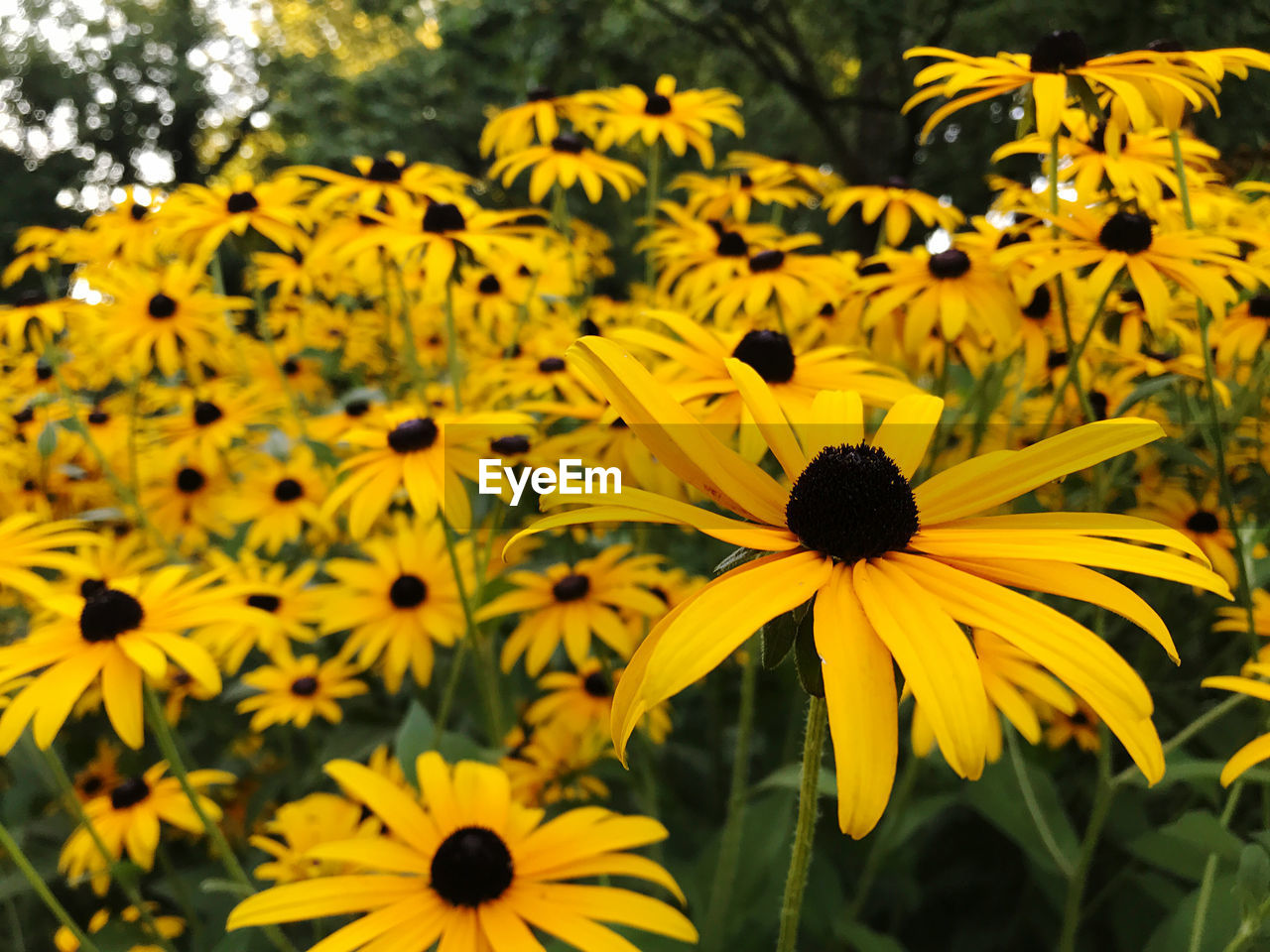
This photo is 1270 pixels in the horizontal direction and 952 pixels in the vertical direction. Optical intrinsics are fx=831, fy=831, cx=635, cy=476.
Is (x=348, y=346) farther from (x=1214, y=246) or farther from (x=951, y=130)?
(x=951, y=130)

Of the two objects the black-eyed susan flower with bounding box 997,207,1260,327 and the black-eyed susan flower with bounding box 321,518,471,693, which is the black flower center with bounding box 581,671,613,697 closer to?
the black-eyed susan flower with bounding box 321,518,471,693

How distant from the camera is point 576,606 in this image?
1599 mm

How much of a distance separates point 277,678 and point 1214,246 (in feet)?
6.18

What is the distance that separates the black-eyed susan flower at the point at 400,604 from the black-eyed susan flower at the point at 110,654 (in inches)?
16.6

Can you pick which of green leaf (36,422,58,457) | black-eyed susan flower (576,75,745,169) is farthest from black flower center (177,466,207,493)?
black-eyed susan flower (576,75,745,169)

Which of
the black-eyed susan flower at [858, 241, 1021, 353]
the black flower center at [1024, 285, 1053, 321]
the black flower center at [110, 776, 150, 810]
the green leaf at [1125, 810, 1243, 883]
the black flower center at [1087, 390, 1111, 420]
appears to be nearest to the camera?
the green leaf at [1125, 810, 1243, 883]

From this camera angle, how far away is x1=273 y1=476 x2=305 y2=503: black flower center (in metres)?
2.07

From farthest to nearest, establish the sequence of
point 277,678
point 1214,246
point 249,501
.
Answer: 1. point 249,501
2. point 277,678
3. point 1214,246

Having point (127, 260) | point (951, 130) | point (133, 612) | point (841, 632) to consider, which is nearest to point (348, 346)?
point (127, 260)

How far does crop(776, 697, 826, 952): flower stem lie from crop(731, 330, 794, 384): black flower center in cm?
68

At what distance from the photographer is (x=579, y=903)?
92 centimetres

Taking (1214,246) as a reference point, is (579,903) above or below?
below

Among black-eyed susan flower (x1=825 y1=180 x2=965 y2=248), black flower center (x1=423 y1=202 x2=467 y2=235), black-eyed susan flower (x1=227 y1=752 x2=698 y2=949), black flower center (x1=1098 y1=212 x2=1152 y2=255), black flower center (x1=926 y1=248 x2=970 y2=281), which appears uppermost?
black-eyed susan flower (x1=825 y1=180 x2=965 y2=248)

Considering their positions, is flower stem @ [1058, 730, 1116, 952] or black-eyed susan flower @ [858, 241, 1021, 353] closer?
flower stem @ [1058, 730, 1116, 952]
